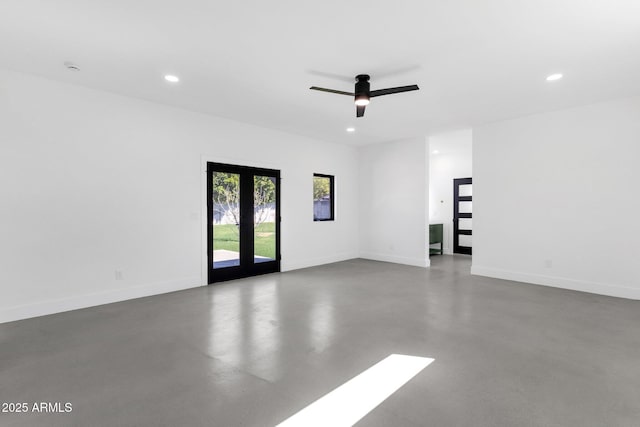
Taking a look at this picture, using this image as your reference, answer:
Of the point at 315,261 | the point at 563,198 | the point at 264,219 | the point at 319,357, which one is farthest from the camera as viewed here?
the point at 315,261

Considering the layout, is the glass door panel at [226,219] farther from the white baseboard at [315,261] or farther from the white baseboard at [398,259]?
the white baseboard at [398,259]

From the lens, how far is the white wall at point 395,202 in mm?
7051

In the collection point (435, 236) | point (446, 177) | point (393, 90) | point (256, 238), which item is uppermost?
point (393, 90)

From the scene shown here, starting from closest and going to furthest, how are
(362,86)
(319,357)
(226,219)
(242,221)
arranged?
1. (319,357)
2. (362,86)
3. (226,219)
4. (242,221)

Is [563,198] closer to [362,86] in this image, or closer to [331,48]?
[362,86]

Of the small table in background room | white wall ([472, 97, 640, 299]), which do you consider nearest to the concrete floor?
white wall ([472, 97, 640, 299])

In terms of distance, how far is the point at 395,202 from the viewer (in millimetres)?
7527

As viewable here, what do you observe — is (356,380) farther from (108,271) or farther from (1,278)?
(1,278)

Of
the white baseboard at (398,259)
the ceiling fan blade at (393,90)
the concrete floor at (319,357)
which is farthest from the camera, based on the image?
the white baseboard at (398,259)

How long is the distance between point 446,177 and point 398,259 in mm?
3274

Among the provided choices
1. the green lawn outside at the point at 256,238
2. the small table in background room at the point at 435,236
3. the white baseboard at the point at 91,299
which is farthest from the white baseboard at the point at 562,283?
the white baseboard at the point at 91,299

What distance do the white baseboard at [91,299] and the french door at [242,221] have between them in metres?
0.57

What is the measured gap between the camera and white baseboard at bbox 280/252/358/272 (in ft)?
21.7

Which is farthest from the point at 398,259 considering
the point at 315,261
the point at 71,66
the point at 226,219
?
the point at 71,66
